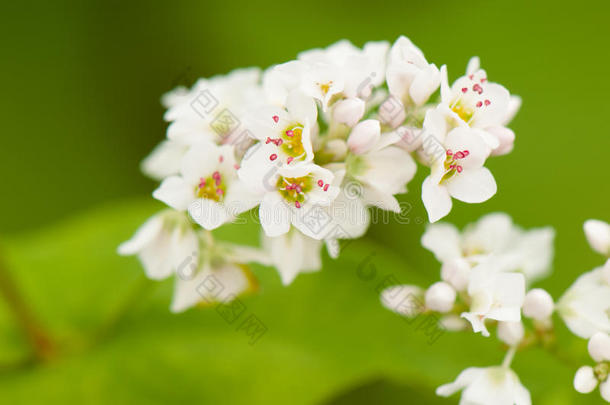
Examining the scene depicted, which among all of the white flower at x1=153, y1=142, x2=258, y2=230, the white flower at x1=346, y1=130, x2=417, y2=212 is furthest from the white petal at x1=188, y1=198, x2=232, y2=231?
the white flower at x1=346, y1=130, x2=417, y2=212

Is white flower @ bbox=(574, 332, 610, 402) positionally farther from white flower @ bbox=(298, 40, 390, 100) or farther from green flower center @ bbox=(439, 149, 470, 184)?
white flower @ bbox=(298, 40, 390, 100)

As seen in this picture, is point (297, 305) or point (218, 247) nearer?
point (218, 247)

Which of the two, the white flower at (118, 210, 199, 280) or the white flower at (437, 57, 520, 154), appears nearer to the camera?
the white flower at (437, 57, 520, 154)

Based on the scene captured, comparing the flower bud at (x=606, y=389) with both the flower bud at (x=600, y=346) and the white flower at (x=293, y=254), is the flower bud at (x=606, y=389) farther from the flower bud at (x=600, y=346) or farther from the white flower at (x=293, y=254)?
the white flower at (x=293, y=254)

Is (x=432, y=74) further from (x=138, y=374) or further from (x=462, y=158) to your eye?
(x=138, y=374)

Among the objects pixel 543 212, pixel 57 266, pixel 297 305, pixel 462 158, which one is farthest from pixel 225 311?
pixel 543 212

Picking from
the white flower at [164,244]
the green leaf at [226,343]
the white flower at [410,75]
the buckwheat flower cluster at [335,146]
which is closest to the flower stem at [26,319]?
the green leaf at [226,343]
